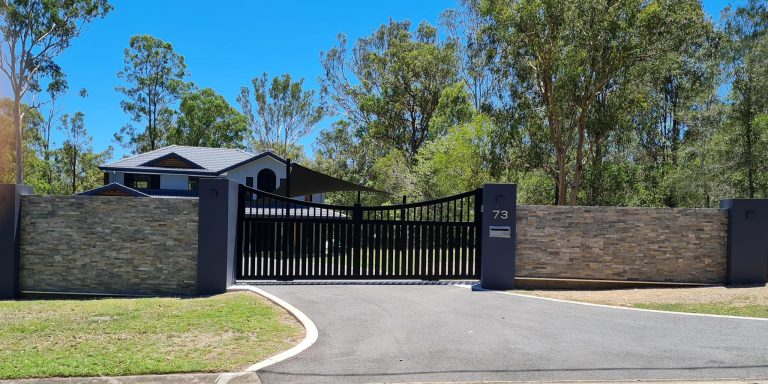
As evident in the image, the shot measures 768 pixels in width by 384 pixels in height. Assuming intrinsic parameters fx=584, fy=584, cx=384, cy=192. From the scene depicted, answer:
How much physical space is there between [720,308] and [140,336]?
9.25 metres

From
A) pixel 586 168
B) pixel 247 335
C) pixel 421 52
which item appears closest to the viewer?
pixel 247 335

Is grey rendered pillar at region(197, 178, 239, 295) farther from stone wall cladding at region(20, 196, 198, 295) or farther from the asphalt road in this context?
the asphalt road

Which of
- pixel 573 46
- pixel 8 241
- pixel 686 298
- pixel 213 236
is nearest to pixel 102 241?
pixel 8 241

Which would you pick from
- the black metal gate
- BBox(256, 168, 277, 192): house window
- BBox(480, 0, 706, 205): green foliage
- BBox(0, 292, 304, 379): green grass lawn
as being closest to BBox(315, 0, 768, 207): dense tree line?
BBox(480, 0, 706, 205): green foliage

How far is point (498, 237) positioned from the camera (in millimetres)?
12102

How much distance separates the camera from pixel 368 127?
49.4m

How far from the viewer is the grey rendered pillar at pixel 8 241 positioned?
460 inches

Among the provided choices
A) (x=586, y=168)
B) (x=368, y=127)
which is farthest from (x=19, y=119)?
(x=586, y=168)

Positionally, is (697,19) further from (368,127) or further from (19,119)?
(19,119)

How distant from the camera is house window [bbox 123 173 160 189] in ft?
114

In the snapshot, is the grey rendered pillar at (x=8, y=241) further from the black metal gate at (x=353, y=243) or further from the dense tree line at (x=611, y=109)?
the dense tree line at (x=611, y=109)

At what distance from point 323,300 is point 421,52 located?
38.0 metres

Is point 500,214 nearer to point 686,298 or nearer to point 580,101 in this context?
point 686,298

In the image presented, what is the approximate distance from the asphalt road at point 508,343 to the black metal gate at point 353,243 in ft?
6.02
